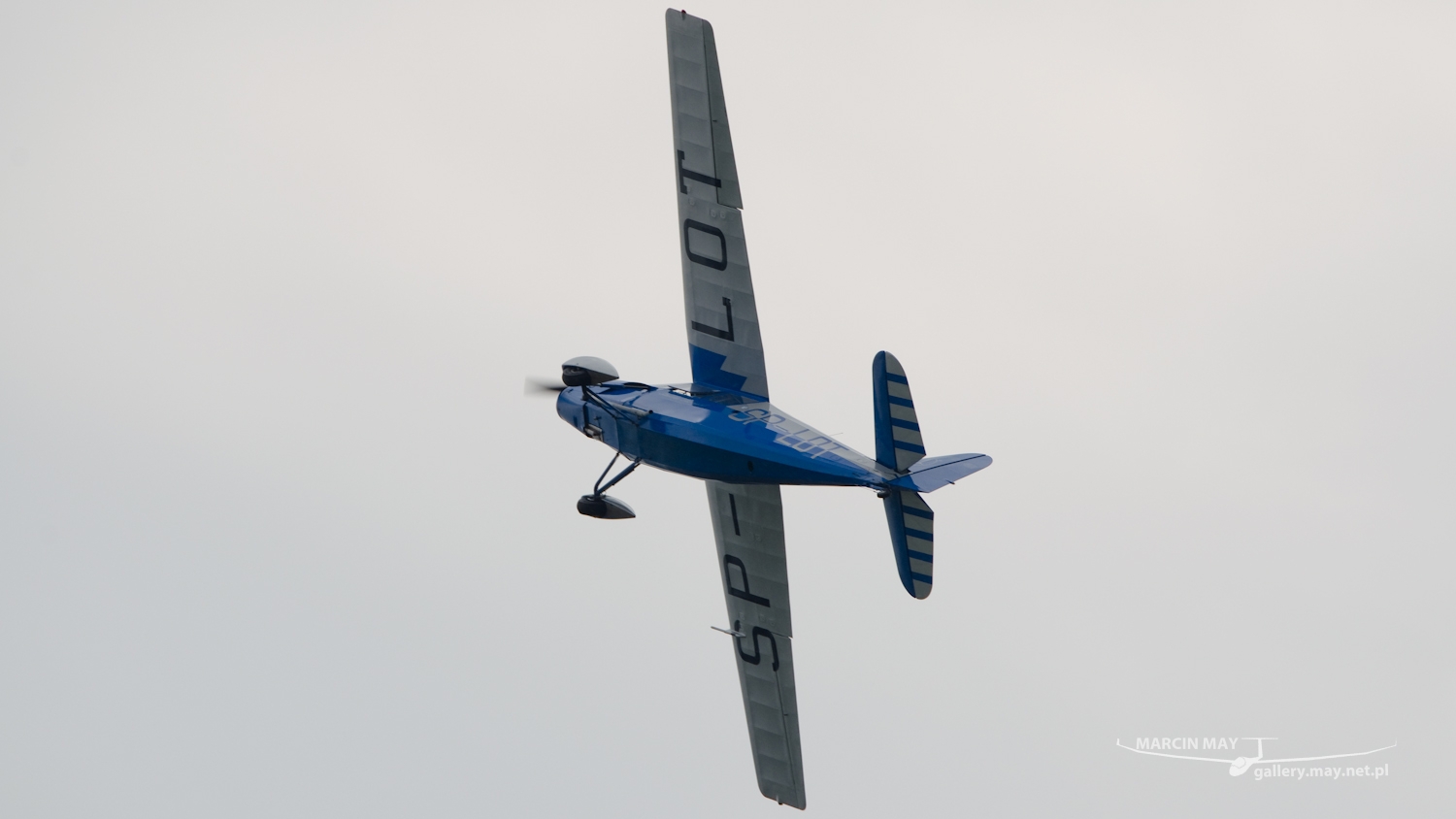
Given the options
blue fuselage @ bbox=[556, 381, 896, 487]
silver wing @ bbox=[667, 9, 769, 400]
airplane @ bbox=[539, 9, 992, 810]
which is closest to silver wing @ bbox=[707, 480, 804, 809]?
airplane @ bbox=[539, 9, 992, 810]

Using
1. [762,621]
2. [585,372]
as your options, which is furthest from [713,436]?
[762,621]

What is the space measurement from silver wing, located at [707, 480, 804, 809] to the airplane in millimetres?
28

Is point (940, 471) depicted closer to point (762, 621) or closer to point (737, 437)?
point (737, 437)

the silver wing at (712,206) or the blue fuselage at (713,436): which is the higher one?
the silver wing at (712,206)

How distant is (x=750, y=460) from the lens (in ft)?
104

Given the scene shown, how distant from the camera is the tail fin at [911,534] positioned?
3067cm

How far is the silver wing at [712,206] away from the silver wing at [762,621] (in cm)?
250

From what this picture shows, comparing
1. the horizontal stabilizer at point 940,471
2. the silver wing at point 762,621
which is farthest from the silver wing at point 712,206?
the horizontal stabilizer at point 940,471

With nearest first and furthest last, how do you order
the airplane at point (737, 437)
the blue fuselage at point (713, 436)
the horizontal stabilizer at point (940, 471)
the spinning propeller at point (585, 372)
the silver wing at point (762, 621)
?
the horizontal stabilizer at point (940, 471)
the airplane at point (737, 437)
the blue fuselage at point (713, 436)
the spinning propeller at point (585, 372)
the silver wing at point (762, 621)

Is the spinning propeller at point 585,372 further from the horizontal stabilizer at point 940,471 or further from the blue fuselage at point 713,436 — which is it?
the horizontal stabilizer at point 940,471

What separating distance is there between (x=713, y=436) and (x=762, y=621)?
5.62m

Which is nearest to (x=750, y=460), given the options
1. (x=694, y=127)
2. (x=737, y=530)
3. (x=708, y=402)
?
(x=708, y=402)

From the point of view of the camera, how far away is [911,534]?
3069 centimetres

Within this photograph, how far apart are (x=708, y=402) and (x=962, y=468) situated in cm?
526
